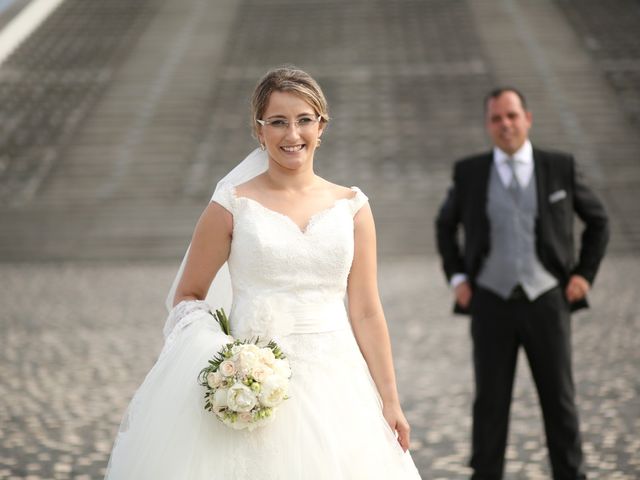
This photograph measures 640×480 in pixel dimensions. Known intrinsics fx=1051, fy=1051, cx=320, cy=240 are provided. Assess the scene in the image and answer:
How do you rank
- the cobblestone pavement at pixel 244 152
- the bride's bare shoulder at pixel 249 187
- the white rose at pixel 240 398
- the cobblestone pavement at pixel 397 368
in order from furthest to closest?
the cobblestone pavement at pixel 244 152 < the cobblestone pavement at pixel 397 368 < the bride's bare shoulder at pixel 249 187 < the white rose at pixel 240 398

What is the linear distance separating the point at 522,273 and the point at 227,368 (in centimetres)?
211

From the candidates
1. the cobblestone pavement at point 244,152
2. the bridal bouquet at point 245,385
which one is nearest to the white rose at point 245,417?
the bridal bouquet at point 245,385

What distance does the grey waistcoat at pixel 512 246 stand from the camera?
14.2 feet

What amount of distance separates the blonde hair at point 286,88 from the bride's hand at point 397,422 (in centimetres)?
81

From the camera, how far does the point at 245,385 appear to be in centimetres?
248

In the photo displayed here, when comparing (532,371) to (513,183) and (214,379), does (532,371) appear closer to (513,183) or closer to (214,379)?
(513,183)

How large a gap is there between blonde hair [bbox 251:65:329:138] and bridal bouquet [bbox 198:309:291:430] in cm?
62

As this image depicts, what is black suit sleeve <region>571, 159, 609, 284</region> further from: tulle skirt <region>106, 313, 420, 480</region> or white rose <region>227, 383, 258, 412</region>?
white rose <region>227, 383, 258, 412</region>

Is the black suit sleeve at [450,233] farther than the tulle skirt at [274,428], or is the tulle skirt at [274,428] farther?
the black suit sleeve at [450,233]

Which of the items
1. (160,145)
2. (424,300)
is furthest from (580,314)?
(160,145)

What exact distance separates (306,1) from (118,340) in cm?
1920

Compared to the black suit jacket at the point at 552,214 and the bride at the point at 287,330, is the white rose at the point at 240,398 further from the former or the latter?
the black suit jacket at the point at 552,214

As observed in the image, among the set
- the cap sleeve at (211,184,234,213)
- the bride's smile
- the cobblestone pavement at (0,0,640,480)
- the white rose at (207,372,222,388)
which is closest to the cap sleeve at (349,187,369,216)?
the bride's smile

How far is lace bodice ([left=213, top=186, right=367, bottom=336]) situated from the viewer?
8.86 ft
